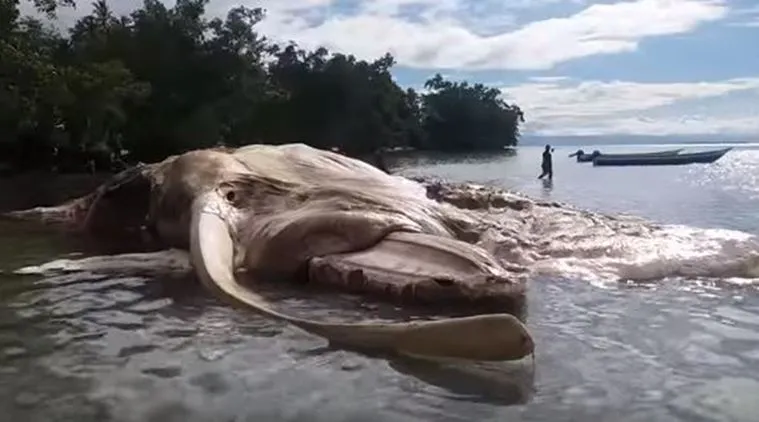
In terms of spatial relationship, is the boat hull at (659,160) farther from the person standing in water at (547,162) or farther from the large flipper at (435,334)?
the large flipper at (435,334)

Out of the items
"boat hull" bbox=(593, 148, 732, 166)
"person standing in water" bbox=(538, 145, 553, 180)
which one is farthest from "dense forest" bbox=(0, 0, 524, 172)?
"boat hull" bbox=(593, 148, 732, 166)

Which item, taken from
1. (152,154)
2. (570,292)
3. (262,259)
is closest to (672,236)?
(570,292)

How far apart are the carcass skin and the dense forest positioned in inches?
836

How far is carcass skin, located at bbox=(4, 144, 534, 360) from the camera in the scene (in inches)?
174

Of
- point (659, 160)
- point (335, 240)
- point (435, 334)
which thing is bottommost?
point (659, 160)

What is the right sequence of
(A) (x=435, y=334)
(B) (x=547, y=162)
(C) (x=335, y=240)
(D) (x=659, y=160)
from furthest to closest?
(D) (x=659, y=160), (B) (x=547, y=162), (C) (x=335, y=240), (A) (x=435, y=334)

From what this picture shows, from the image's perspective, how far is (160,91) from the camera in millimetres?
49469

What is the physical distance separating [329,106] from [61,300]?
3060 inches

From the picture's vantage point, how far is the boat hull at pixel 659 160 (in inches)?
2327

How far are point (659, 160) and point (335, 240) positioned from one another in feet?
187

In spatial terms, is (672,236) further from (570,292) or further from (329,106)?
(329,106)

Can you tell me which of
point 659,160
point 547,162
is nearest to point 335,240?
point 547,162

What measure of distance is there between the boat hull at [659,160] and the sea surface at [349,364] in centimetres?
5502

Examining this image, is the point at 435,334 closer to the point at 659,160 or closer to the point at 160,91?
the point at 160,91
